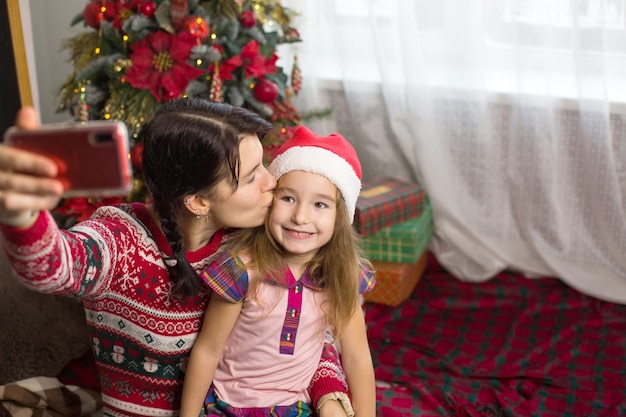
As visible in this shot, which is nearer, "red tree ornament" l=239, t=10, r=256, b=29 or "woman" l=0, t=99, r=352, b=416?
"woman" l=0, t=99, r=352, b=416

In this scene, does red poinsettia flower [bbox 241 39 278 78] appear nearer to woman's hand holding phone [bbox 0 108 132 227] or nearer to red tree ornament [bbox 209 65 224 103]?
red tree ornament [bbox 209 65 224 103]

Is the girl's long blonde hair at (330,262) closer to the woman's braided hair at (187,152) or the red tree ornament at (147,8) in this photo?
the woman's braided hair at (187,152)

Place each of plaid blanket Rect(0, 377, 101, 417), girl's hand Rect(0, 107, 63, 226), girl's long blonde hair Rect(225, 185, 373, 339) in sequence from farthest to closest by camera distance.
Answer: plaid blanket Rect(0, 377, 101, 417) < girl's long blonde hair Rect(225, 185, 373, 339) < girl's hand Rect(0, 107, 63, 226)

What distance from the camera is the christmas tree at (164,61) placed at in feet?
7.04

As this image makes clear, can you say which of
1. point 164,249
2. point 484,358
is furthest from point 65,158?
point 484,358

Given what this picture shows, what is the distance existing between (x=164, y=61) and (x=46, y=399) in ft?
3.07

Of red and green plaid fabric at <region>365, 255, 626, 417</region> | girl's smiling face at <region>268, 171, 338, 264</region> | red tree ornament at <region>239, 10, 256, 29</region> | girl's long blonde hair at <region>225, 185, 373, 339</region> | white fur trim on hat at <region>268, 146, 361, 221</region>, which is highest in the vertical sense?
red tree ornament at <region>239, 10, 256, 29</region>

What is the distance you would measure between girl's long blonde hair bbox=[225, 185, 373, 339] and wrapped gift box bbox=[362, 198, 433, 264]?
3.45ft

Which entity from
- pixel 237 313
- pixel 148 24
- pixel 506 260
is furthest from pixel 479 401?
pixel 148 24

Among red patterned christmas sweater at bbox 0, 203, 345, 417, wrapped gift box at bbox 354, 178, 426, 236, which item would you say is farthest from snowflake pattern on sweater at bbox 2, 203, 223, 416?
wrapped gift box at bbox 354, 178, 426, 236

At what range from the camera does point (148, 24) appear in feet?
7.10

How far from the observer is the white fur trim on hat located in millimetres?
1390

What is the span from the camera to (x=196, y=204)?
53.8 inches

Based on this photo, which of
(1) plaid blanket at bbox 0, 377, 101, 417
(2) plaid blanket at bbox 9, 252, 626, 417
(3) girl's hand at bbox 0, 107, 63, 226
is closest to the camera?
(3) girl's hand at bbox 0, 107, 63, 226
